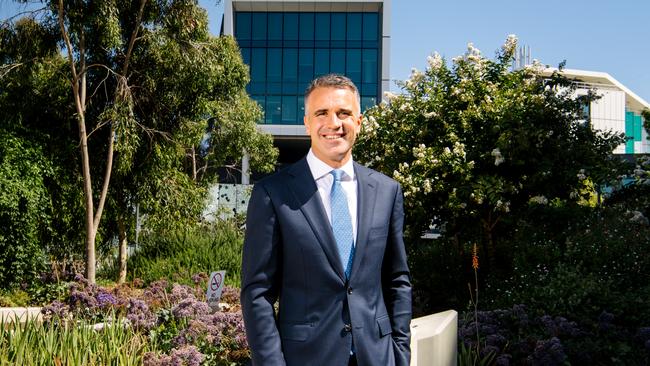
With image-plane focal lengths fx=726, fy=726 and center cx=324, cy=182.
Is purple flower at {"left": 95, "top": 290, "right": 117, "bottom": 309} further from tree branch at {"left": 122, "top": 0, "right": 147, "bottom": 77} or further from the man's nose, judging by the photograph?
tree branch at {"left": 122, "top": 0, "right": 147, "bottom": 77}

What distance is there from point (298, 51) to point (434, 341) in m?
38.3

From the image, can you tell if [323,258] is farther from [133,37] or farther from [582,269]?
[133,37]

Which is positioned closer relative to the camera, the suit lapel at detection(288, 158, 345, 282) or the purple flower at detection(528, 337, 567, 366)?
the suit lapel at detection(288, 158, 345, 282)

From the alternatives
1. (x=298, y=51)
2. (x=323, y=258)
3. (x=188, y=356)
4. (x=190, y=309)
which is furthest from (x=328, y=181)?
(x=298, y=51)

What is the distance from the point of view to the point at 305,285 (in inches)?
100

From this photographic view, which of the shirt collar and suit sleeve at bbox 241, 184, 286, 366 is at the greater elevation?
the shirt collar

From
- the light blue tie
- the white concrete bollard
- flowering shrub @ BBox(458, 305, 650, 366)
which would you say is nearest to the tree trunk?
flowering shrub @ BBox(458, 305, 650, 366)

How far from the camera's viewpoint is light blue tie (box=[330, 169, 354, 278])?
2.59 meters

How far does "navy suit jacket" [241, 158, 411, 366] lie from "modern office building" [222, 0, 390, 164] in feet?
122

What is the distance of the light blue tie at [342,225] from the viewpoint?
2.59 metres

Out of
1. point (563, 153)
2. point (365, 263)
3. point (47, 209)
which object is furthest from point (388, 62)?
point (365, 263)

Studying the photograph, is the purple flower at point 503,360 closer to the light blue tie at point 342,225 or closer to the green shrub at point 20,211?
the light blue tie at point 342,225

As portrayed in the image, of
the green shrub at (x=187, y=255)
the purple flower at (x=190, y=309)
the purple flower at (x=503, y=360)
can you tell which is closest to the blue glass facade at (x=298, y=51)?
the green shrub at (x=187, y=255)

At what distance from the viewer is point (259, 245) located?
2533mm
